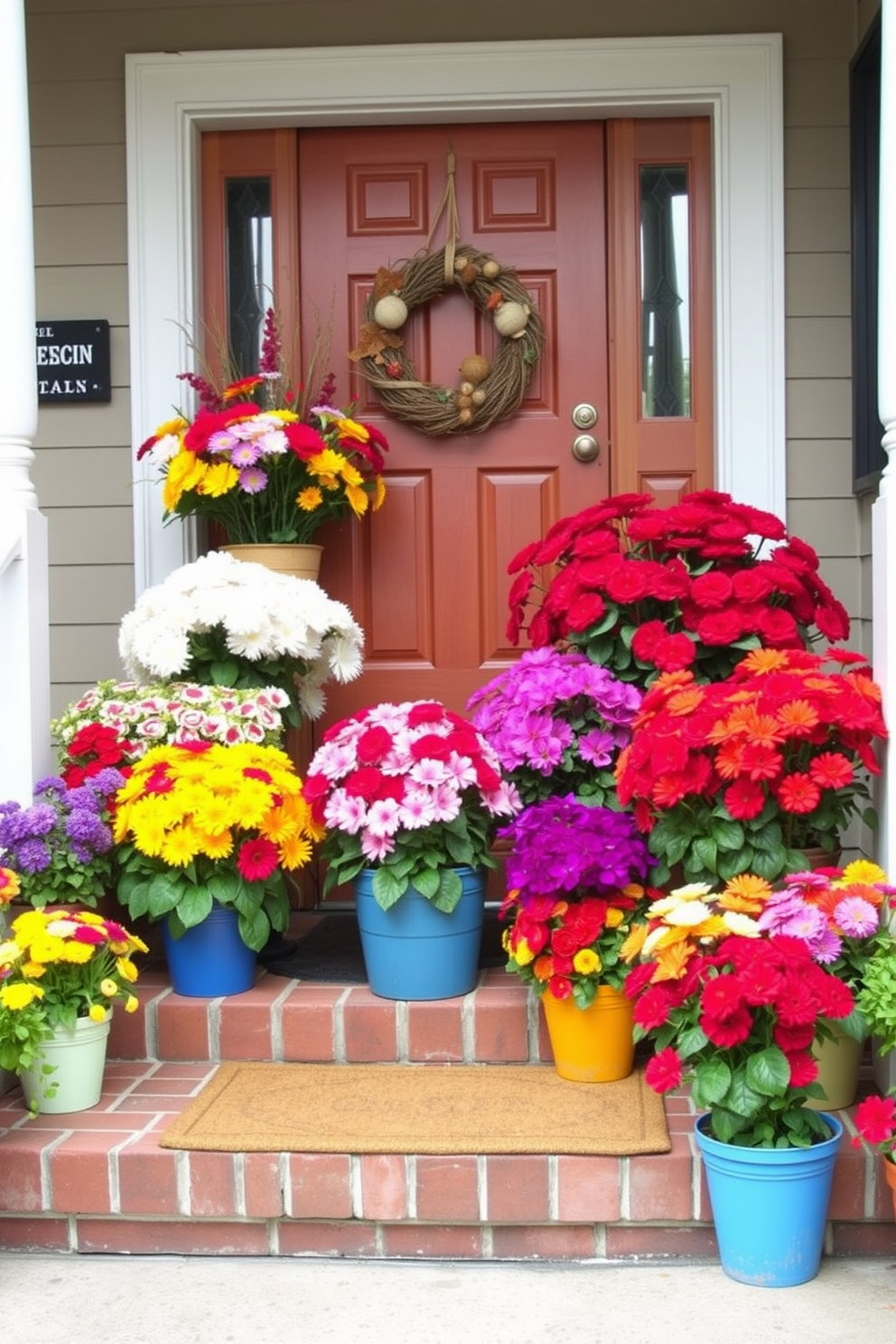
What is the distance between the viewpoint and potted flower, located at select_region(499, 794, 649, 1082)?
98.6 inches

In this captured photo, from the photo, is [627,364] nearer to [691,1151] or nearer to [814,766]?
[814,766]

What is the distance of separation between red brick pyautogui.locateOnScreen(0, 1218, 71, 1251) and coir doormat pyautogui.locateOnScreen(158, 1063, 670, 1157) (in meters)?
0.23

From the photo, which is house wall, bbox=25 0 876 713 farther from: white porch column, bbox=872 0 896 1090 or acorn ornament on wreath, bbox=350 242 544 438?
white porch column, bbox=872 0 896 1090

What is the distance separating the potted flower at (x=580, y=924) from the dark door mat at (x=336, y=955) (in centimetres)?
46

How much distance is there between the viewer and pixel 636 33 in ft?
11.7

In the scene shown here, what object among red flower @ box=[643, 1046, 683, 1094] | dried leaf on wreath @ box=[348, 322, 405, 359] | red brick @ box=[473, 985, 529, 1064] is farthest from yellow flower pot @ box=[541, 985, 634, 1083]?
dried leaf on wreath @ box=[348, 322, 405, 359]

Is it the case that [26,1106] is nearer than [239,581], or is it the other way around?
[26,1106]

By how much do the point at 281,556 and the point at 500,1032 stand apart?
125 cm

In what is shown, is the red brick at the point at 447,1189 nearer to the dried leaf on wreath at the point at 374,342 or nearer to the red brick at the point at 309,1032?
the red brick at the point at 309,1032

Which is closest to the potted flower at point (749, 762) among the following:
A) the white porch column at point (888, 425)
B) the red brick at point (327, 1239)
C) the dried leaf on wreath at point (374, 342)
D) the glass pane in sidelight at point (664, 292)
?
the white porch column at point (888, 425)

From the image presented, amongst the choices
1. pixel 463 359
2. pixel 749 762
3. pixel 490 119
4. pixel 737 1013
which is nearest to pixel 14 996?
pixel 737 1013

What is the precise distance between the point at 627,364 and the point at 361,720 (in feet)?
4.32

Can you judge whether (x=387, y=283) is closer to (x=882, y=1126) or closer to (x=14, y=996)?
(x=14, y=996)

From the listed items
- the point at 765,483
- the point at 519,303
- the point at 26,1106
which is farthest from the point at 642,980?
the point at 519,303
